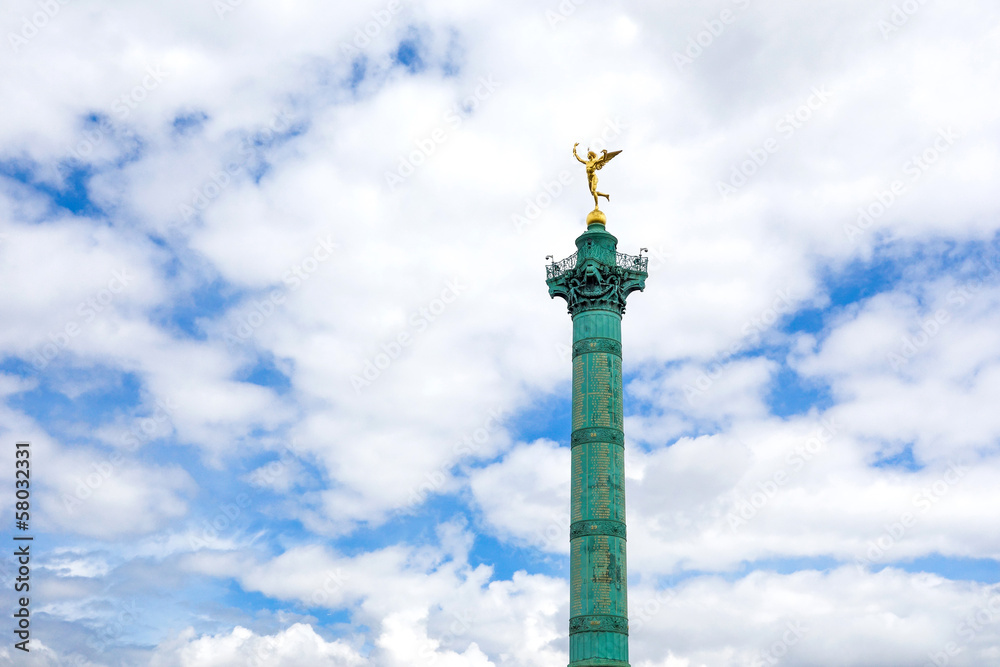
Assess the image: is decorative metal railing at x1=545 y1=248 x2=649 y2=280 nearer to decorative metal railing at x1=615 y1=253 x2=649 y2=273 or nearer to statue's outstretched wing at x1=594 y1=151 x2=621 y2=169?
decorative metal railing at x1=615 y1=253 x2=649 y2=273

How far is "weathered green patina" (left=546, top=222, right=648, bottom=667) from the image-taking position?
50156 mm

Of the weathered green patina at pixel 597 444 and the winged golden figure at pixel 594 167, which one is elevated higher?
the winged golden figure at pixel 594 167

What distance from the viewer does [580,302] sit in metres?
56.3

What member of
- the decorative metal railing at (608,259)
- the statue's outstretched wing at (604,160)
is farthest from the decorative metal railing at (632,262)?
the statue's outstretched wing at (604,160)

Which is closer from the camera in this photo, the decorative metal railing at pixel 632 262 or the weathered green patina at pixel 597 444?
the weathered green patina at pixel 597 444

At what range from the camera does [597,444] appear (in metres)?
52.8

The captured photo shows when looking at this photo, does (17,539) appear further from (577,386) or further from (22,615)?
(577,386)

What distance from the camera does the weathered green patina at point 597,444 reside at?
1975 inches

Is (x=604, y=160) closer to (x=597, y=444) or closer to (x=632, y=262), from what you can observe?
(x=632, y=262)

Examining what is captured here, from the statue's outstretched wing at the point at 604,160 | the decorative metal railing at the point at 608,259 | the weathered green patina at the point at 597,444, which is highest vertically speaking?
the statue's outstretched wing at the point at 604,160

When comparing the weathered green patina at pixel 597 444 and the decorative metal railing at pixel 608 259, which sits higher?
the decorative metal railing at pixel 608 259

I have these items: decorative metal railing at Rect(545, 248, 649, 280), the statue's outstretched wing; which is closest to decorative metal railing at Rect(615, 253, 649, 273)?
decorative metal railing at Rect(545, 248, 649, 280)

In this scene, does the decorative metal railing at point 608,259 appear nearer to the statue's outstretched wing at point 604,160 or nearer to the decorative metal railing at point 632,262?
the decorative metal railing at point 632,262

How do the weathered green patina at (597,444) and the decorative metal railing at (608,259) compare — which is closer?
the weathered green patina at (597,444)
